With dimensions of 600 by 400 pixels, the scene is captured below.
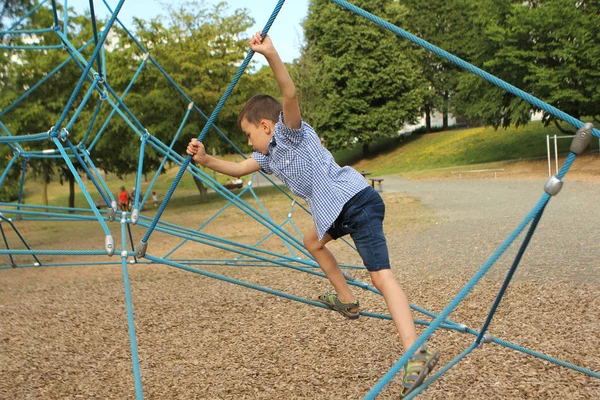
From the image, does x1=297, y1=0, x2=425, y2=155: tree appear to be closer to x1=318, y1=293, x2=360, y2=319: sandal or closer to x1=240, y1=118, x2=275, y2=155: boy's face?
x1=318, y1=293, x2=360, y2=319: sandal

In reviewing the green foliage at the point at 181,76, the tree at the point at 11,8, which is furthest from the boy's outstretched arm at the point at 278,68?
the green foliage at the point at 181,76

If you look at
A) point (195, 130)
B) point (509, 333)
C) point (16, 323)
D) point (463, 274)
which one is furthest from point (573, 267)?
point (195, 130)

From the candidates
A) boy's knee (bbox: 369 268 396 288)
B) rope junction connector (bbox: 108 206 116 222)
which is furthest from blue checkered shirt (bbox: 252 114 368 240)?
rope junction connector (bbox: 108 206 116 222)

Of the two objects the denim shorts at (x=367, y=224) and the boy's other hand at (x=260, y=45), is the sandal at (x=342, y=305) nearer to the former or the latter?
the denim shorts at (x=367, y=224)

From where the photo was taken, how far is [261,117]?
Answer: 255cm

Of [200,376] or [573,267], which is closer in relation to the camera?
[200,376]

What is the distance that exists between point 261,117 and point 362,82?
31198 mm

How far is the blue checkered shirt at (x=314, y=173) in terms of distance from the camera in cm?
247

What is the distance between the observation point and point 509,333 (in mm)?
4105

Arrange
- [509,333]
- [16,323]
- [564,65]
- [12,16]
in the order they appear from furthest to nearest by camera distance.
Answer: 1. [564,65]
2. [12,16]
3. [16,323]
4. [509,333]

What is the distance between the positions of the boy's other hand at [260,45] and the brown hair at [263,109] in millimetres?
347

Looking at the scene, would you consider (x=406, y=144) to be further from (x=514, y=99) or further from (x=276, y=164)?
(x=276, y=164)

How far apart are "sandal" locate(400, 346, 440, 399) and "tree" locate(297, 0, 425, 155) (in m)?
30.6

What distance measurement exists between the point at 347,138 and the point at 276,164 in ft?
101
